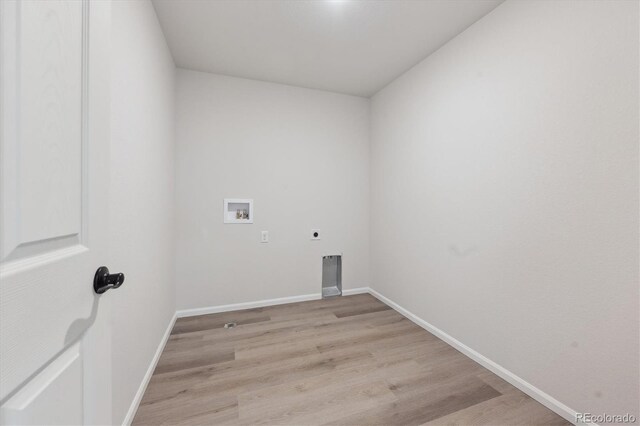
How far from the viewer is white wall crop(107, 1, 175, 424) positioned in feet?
4.10

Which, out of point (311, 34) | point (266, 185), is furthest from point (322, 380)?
point (311, 34)

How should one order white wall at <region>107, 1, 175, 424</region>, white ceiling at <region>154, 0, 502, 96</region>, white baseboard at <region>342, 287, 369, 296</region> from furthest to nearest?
white baseboard at <region>342, 287, 369, 296</region>, white ceiling at <region>154, 0, 502, 96</region>, white wall at <region>107, 1, 175, 424</region>

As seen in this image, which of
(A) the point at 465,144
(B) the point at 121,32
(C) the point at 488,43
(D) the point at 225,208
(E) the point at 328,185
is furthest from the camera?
(E) the point at 328,185

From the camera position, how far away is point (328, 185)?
126 inches

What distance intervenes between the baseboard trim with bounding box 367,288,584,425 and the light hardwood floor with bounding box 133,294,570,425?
4 cm

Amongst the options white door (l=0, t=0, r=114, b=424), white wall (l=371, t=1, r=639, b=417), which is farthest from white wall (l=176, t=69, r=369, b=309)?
white door (l=0, t=0, r=114, b=424)

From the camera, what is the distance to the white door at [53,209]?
0.44 metres

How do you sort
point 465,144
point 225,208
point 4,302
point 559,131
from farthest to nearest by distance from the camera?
point 225,208 → point 465,144 → point 559,131 → point 4,302

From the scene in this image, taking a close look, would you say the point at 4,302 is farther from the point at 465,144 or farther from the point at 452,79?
the point at 452,79

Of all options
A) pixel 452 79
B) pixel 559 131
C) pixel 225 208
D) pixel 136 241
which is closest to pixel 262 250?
pixel 225 208

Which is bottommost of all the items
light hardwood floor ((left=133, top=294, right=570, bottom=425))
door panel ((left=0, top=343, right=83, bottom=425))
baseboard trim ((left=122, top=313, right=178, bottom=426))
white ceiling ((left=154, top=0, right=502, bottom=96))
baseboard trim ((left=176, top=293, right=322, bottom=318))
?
light hardwood floor ((left=133, top=294, right=570, bottom=425))

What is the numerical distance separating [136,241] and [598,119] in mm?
2603

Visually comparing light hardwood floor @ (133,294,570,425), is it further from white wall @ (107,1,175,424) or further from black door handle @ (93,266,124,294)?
black door handle @ (93,266,124,294)

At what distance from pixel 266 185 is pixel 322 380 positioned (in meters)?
1.98
